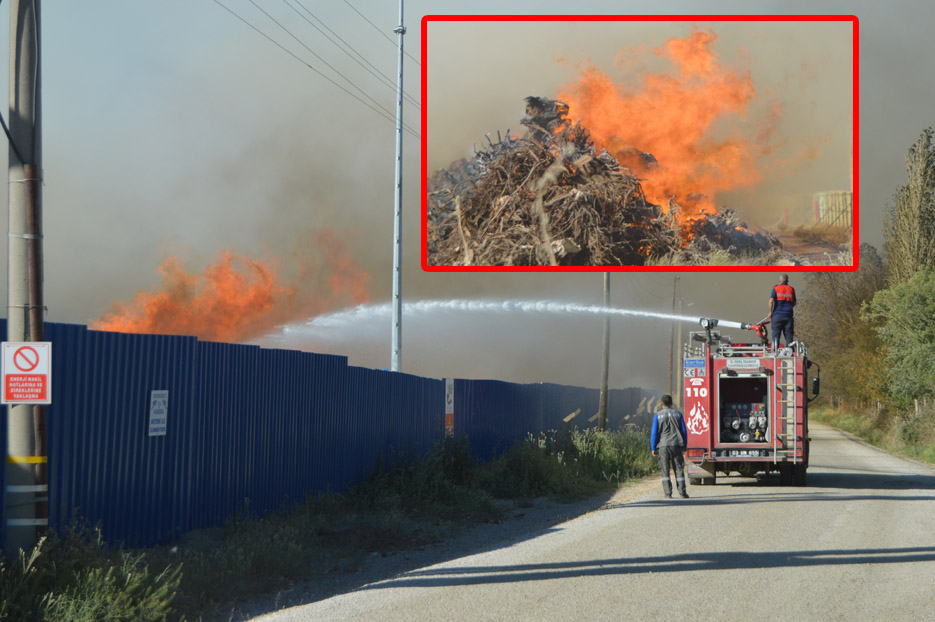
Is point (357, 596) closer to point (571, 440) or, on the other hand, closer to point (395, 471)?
point (395, 471)

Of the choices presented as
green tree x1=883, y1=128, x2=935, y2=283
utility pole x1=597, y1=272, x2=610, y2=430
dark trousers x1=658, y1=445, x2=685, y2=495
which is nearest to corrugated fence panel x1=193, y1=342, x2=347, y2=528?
dark trousers x1=658, y1=445, x2=685, y2=495

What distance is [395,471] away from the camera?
16.7 meters

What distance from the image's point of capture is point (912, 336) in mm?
39625

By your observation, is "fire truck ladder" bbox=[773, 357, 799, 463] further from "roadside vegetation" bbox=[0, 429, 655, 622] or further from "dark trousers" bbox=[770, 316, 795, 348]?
"roadside vegetation" bbox=[0, 429, 655, 622]

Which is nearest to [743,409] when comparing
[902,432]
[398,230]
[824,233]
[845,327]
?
[824,233]

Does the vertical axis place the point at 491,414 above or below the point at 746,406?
below

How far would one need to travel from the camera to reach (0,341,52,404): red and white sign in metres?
7.79

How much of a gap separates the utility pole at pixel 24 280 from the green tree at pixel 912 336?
120ft

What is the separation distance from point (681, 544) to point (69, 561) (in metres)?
6.79

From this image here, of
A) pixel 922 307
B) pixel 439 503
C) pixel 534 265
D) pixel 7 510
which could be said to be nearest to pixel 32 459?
pixel 7 510

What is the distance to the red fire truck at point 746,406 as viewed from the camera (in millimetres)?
18934

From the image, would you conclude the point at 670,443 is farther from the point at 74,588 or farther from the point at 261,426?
the point at 74,588

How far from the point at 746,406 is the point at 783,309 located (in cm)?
218

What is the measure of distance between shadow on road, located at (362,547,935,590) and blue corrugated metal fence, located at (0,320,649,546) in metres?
3.00
